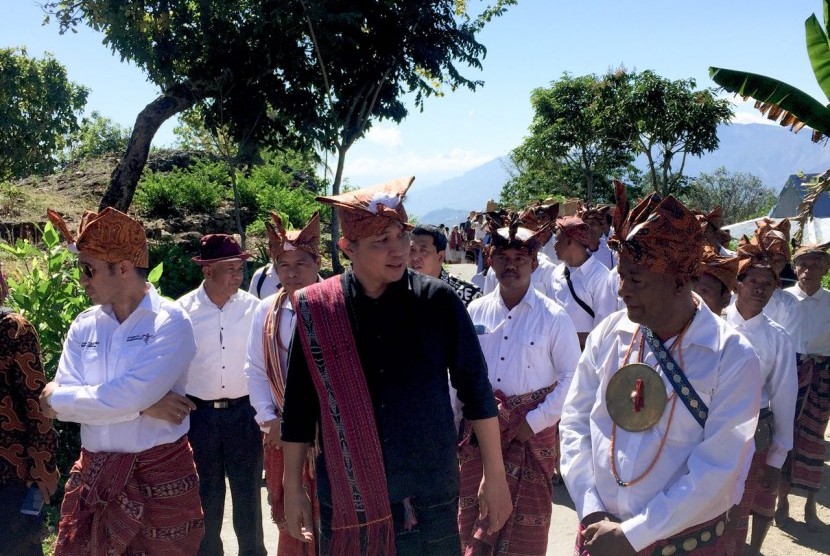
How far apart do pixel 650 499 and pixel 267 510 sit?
439cm

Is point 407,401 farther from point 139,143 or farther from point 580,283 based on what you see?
point 139,143

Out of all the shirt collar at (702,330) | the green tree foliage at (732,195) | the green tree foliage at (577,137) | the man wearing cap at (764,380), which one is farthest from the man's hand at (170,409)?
the green tree foliage at (732,195)

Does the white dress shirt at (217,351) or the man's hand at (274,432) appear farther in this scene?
the white dress shirt at (217,351)

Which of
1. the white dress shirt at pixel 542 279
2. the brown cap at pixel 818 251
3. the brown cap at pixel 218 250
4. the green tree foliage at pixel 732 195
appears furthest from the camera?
the green tree foliage at pixel 732 195

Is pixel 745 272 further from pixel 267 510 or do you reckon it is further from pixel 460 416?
pixel 267 510

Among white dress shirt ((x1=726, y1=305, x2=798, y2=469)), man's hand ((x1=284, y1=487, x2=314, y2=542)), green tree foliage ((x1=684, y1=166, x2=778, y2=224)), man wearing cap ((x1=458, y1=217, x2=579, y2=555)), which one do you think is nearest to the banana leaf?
white dress shirt ((x1=726, y1=305, x2=798, y2=469))

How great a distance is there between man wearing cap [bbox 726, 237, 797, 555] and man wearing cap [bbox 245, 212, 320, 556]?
2.65 m

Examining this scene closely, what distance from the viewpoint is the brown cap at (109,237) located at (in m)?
3.62

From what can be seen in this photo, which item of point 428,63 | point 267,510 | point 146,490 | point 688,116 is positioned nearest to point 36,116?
point 428,63

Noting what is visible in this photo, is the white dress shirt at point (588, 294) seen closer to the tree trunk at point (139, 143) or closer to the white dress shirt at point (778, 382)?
the white dress shirt at point (778, 382)

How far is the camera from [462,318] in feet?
9.41

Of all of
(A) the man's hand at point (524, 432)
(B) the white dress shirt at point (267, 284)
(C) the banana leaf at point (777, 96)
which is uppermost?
(C) the banana leaf at point (777, 96)

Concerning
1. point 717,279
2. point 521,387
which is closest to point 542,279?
point 717,279

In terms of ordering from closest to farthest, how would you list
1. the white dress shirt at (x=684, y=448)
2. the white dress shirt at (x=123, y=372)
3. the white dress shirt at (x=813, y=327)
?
the white dress shirt at (x=684, y=448) < the white dress shirt at (x=123, y=372) < the white dress shirt at (x=813, y=327)
